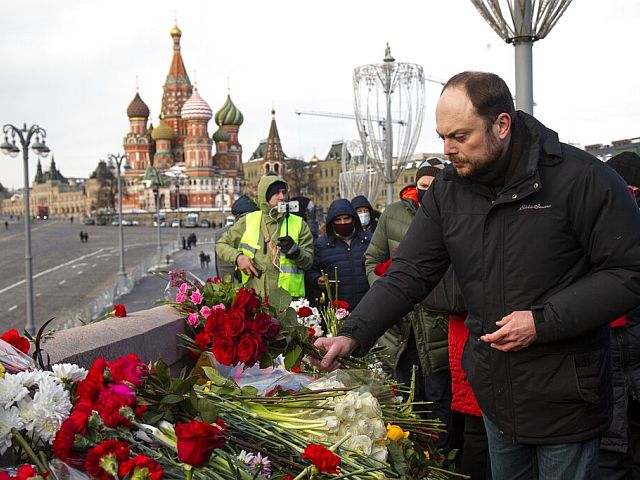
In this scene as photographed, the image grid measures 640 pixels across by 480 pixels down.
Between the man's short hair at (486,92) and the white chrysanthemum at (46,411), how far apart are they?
4.63 feet

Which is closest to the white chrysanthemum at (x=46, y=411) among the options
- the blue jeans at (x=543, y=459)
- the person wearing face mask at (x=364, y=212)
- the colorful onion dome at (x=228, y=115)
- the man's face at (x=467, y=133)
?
the man's face at (x=467, y=133)

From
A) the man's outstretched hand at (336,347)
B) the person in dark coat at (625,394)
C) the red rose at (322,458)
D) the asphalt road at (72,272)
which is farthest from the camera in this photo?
the asphalt road at (72,272)

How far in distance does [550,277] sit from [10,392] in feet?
5.10

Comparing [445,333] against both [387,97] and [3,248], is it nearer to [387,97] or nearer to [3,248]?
[387,97]

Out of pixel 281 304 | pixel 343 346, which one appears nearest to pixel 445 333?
pixel 281 304

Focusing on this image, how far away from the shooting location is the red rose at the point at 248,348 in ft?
9.32

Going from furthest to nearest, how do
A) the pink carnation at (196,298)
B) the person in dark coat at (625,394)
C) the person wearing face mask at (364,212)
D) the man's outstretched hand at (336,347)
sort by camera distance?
the person wearing face mask at (364,212)
the pink carnation at (196,298)
the person in dark coat at (625,394)
the man's outstretched hand at (336,347)

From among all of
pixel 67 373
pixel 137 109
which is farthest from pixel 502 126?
pixel 137 109

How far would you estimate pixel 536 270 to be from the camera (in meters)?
2.42

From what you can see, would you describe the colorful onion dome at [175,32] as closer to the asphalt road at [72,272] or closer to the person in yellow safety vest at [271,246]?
the asphalt road at [72,272]

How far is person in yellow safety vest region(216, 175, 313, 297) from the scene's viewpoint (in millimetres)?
5691

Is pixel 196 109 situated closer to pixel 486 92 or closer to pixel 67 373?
pixel 486 92

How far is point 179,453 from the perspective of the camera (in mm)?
1753

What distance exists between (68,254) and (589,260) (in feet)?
172
